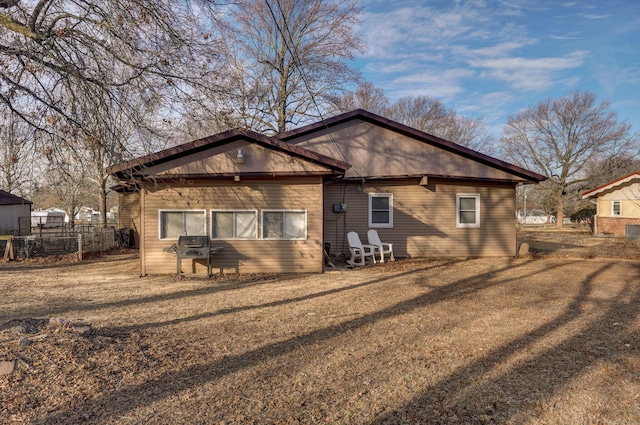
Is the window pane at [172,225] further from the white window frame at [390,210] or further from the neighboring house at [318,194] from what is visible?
the white window frame at [390,210]

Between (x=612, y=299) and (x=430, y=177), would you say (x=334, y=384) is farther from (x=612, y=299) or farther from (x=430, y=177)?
(x=430, y=177)

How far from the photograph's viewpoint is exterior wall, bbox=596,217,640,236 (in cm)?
2330

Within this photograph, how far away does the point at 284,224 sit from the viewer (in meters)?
9.98

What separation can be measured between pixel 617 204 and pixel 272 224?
78.4ft

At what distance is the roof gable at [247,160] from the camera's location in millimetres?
9516

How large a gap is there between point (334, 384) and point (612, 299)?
6066mm

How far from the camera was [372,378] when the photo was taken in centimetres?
372

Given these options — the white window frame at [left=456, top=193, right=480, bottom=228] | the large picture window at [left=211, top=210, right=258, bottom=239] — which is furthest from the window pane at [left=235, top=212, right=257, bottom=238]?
the white window frame at [left=456, top=193, right=480, bottom=228]

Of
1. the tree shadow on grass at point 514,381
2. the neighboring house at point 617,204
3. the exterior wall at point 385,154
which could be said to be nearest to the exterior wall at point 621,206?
the neighboring house at point 617,204

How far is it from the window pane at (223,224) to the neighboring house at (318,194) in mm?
25

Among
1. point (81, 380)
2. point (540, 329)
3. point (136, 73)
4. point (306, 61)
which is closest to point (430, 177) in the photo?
point (540, 329)

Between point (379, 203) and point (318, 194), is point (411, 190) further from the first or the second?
point (318, 194)

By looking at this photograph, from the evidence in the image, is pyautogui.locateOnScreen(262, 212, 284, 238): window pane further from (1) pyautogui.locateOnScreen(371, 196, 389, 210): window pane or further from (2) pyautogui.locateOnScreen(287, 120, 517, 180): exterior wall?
(1) pyautogui.locateOnScreen(371, 196, 389, 210): window pane

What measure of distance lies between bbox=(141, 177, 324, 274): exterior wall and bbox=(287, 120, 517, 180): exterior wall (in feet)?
10.4
